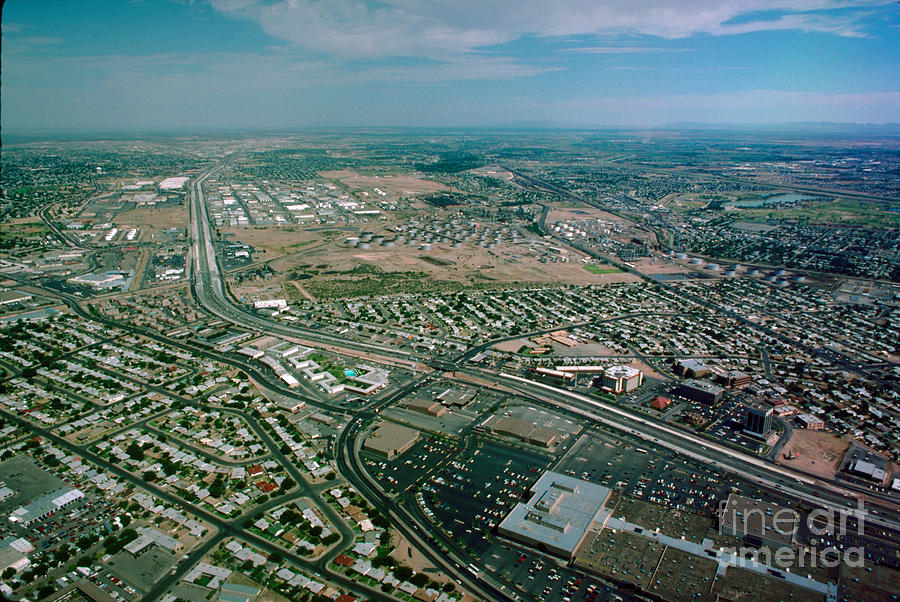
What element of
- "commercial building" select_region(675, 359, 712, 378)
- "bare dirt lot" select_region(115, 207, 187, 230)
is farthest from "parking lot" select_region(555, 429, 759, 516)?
"bare dirt lot" select_region(115, 207, 187, 230)

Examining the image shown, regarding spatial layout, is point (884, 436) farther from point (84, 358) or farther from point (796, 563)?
point (84, 358)

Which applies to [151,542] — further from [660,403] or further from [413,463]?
[660,403]

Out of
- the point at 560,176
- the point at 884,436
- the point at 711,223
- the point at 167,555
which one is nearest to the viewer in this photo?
the point at 167,555

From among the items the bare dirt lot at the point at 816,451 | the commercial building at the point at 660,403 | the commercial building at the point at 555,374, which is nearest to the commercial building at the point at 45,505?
the commercial building at the point at 555,374

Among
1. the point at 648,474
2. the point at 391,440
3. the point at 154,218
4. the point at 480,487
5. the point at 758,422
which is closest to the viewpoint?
the point at 480,487

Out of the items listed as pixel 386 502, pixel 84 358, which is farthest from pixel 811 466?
pixel 84 358

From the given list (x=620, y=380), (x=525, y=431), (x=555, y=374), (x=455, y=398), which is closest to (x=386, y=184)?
(x=555, y=374)

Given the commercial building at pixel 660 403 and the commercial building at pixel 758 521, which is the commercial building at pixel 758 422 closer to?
the commercial building at pixel 660 403
